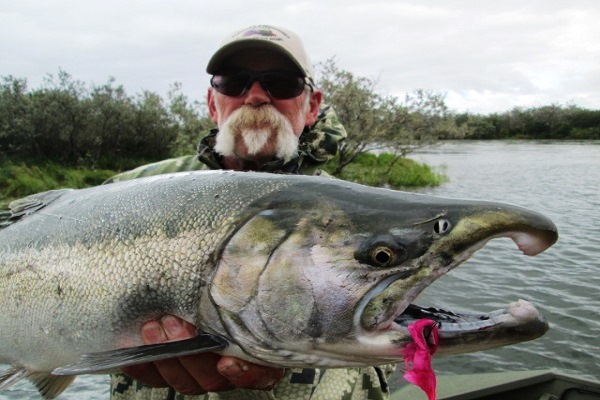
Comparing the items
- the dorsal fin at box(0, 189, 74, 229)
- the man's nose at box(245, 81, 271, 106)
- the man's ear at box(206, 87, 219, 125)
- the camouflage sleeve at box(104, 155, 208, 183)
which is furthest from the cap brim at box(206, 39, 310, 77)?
the dorsal fin at box(0, 189, 74, 229)

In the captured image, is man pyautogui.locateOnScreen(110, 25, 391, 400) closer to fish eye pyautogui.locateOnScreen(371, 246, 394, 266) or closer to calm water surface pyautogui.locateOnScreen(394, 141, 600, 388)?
fish eye pyautogui.locateOnScreen(371, 246, 394, 266)

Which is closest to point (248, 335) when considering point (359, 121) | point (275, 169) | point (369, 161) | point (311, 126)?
point (275, 169)

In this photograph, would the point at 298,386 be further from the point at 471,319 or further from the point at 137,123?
the point at 137,123

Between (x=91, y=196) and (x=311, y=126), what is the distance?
2.26 metres

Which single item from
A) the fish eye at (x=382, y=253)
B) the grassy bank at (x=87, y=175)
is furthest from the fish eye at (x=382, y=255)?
the grassy bank at (x=87, y=175)

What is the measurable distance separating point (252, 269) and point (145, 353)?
504mm

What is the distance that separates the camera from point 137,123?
29.0 metres

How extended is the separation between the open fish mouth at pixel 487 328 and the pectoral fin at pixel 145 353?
0.69 meters

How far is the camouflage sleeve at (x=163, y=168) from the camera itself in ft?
12.1

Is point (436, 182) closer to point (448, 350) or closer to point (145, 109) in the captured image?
point (145, 109)

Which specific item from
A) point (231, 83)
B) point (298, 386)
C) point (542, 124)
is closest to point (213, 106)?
point (231, 83)

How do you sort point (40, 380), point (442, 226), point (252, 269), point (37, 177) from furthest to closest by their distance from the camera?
point (37, 177) < point (40, 380) < point (252, 269) < point (442, 226)

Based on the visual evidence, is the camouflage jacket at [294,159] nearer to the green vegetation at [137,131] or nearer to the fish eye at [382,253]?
the fish eye at [382,253]

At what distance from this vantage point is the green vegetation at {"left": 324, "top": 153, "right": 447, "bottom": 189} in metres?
27.3
